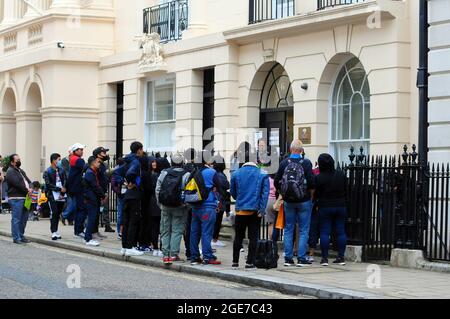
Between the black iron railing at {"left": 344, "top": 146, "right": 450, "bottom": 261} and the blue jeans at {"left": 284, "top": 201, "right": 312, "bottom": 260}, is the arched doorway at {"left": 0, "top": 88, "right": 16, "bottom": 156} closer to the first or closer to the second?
the black iron railing at {"left": 344, "top": 146, "right": 450, "bottom": 261}

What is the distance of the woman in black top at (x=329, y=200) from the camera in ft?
50.8

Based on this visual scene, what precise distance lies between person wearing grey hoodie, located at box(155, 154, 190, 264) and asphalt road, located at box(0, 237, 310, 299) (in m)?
0.40

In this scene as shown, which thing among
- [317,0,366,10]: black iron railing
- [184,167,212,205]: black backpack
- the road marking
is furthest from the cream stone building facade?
the road marking

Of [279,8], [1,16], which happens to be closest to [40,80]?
[1,16]

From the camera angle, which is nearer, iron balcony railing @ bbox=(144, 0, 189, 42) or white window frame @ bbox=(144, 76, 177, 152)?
iron balcony railing @ bbox=(144, 0, 189, 42)

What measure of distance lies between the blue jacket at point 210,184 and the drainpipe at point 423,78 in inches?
149

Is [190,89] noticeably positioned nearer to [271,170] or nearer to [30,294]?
[271,170]

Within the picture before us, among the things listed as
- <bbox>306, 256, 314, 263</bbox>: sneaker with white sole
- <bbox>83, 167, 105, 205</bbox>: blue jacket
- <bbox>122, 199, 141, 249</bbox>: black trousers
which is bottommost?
<bbox>306, 256, 314, 263</bbox>: sneaker with white sole

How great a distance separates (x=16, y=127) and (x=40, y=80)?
3.71 metres

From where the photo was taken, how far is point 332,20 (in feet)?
65.6

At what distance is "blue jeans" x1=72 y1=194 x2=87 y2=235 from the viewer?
19.4m

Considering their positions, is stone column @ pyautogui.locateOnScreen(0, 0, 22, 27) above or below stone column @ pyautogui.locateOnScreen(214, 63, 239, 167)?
above

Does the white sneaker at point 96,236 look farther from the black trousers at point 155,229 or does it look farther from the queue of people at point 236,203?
the black trousers at point 155,229

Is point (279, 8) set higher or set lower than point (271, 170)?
higher
